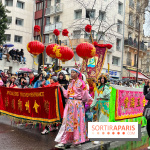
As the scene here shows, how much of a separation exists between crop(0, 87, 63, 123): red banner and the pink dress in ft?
2.85

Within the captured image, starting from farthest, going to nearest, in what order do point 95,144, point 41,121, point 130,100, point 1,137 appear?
point 130,100 < point 41,121 < point 1,137 < point 95,144

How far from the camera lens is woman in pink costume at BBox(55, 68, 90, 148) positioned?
5648mm

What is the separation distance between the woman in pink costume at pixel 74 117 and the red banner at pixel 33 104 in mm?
875

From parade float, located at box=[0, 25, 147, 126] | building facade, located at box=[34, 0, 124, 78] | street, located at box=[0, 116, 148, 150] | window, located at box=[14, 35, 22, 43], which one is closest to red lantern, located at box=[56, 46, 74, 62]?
parade float, located at box=[0, 25, 147, 126]

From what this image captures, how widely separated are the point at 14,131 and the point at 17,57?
1587 cm

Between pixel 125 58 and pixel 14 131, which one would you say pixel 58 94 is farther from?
pixel 125 58

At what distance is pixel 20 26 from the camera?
34.5 meters

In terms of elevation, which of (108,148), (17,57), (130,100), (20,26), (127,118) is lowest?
(108,148)

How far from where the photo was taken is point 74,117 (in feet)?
18.7

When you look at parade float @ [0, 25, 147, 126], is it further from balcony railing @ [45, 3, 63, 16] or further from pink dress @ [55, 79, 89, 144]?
balcony railing @ [45, 3, 63, 16]

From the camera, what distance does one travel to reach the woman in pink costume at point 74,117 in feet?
18.5

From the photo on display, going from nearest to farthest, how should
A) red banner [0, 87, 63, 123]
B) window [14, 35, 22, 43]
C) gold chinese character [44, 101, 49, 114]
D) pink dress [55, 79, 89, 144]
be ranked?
pink dress [55, 79, 89, 144] → red banner [0, 87, 63, 123] → gold chinese character [44, 101, 49, 114] → window [14, 35, 22, 43]

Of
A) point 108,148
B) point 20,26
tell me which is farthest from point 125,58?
point 108,148

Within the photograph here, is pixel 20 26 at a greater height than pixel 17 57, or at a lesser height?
greater
